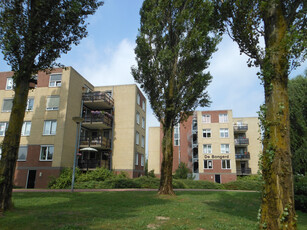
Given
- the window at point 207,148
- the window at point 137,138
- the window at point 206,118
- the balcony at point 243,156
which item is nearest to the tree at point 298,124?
the window at point 137,138

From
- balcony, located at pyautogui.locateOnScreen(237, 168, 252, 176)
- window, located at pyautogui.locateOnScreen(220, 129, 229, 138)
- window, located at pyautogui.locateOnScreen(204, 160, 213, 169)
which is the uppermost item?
window, located at pyautogui.locateOnScreen(220, 129, 229, 138)

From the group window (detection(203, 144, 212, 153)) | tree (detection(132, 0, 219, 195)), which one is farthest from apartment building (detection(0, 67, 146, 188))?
window (detection(203, 144, 212, 153))

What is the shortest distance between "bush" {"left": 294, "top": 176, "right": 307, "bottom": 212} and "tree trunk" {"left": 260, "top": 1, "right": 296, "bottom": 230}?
8026 mm

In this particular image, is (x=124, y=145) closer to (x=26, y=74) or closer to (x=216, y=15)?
(x=26, y=74)

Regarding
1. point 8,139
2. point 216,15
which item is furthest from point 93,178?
point 216,15

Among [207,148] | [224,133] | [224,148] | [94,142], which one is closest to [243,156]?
[224,148]

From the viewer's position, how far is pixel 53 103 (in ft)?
84.8

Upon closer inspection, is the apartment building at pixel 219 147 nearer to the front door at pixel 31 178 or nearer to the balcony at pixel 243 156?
the balcony at pixel 243 156

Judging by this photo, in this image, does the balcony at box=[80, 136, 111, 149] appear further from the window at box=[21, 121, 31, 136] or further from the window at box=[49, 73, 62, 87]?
the window at box=[49, 73, 62, 87]

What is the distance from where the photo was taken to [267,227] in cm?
553

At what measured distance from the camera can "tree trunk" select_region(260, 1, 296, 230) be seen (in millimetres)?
5504

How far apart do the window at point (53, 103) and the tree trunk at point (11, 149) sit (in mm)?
17160

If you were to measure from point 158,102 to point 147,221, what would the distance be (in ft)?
32.5

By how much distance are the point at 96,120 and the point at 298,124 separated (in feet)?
69.4
